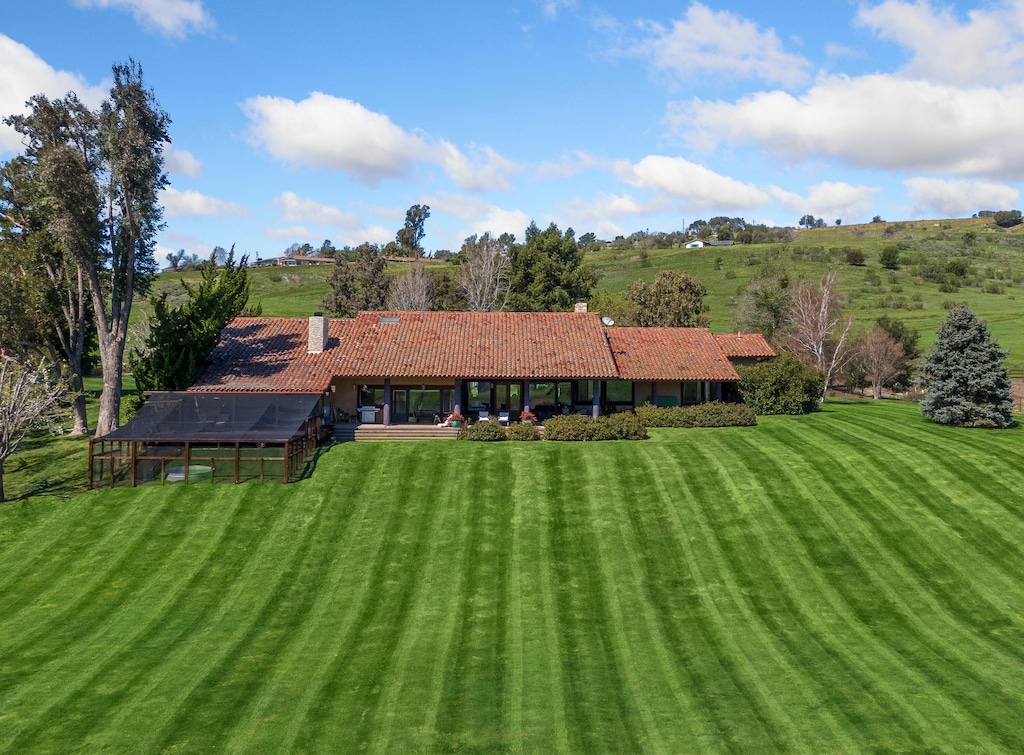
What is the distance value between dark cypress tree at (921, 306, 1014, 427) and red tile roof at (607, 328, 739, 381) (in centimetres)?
949

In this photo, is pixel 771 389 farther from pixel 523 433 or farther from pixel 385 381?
pixel 385 381

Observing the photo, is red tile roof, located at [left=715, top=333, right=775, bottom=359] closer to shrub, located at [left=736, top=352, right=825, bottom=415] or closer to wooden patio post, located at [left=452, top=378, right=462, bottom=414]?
shrub, located at [left=736, top=352, right=825, bottom=415]

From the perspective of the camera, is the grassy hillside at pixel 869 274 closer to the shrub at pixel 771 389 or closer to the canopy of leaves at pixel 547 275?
the canopy of leaves at pixel 547 275

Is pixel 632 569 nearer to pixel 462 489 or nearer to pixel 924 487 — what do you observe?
pixel 462 489

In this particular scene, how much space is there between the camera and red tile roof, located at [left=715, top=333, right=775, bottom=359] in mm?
44438

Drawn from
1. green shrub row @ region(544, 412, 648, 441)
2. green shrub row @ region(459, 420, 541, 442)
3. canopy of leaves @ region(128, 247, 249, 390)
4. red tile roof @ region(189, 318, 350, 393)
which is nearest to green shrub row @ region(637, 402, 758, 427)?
green shrub row @ region(544, 412, 648, 441)

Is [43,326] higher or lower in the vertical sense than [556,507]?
higher

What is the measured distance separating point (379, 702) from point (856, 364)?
51.7m

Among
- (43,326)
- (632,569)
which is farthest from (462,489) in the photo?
(43,326)

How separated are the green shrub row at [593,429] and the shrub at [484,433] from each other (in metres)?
2.05

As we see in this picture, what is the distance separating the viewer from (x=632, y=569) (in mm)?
24188

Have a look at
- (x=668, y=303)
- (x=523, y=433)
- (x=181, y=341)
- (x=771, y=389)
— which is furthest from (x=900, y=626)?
(x=668, y=303)

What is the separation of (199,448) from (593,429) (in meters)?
16.3

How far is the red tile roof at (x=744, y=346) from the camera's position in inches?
1750
